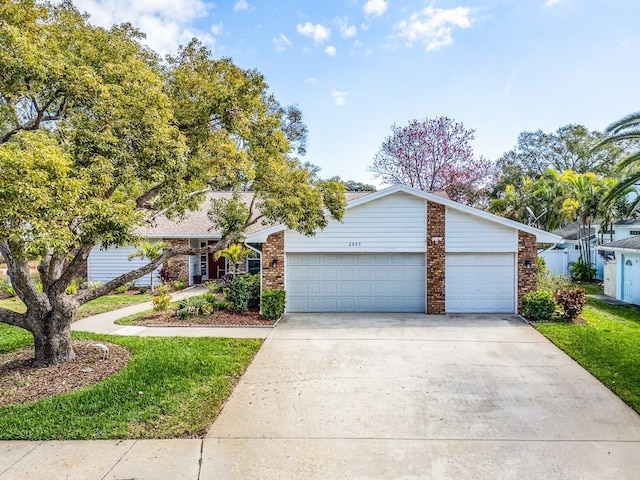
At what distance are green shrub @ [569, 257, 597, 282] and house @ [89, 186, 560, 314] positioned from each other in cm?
1002

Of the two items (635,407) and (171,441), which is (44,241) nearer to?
(171,441)

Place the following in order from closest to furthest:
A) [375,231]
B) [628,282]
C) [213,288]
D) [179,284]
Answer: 1. [375,231]
2. [213,288]
3. [628,282]
4. [179,284]

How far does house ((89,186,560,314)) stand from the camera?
12.3 metres

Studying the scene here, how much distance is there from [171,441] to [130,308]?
32.4ft

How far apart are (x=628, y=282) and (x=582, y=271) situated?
18.1ft

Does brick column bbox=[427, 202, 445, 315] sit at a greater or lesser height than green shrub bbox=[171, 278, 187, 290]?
greater

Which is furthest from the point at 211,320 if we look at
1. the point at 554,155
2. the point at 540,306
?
the point at 554,155

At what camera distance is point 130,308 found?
13.8 m

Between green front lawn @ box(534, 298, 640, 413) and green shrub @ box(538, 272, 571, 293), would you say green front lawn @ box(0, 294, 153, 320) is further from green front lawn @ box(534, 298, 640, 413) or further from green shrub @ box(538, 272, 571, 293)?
green shrub @ box(538, 272, 571, 293)

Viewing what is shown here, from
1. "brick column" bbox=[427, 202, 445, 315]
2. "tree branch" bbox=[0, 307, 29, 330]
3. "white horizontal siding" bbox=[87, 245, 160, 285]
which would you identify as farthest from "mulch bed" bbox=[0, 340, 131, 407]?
"white horizontal siding" bbox=[87, 245, 160, 285]

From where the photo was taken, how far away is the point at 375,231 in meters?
12.6

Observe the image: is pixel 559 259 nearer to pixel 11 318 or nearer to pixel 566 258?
pixel 566 258

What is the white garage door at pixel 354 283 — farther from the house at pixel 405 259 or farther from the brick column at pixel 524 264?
the brick column at pixel 524 264

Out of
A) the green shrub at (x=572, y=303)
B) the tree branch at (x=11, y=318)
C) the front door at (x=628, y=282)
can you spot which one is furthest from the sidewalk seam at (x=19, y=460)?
the front door at (x=628, y=282)
